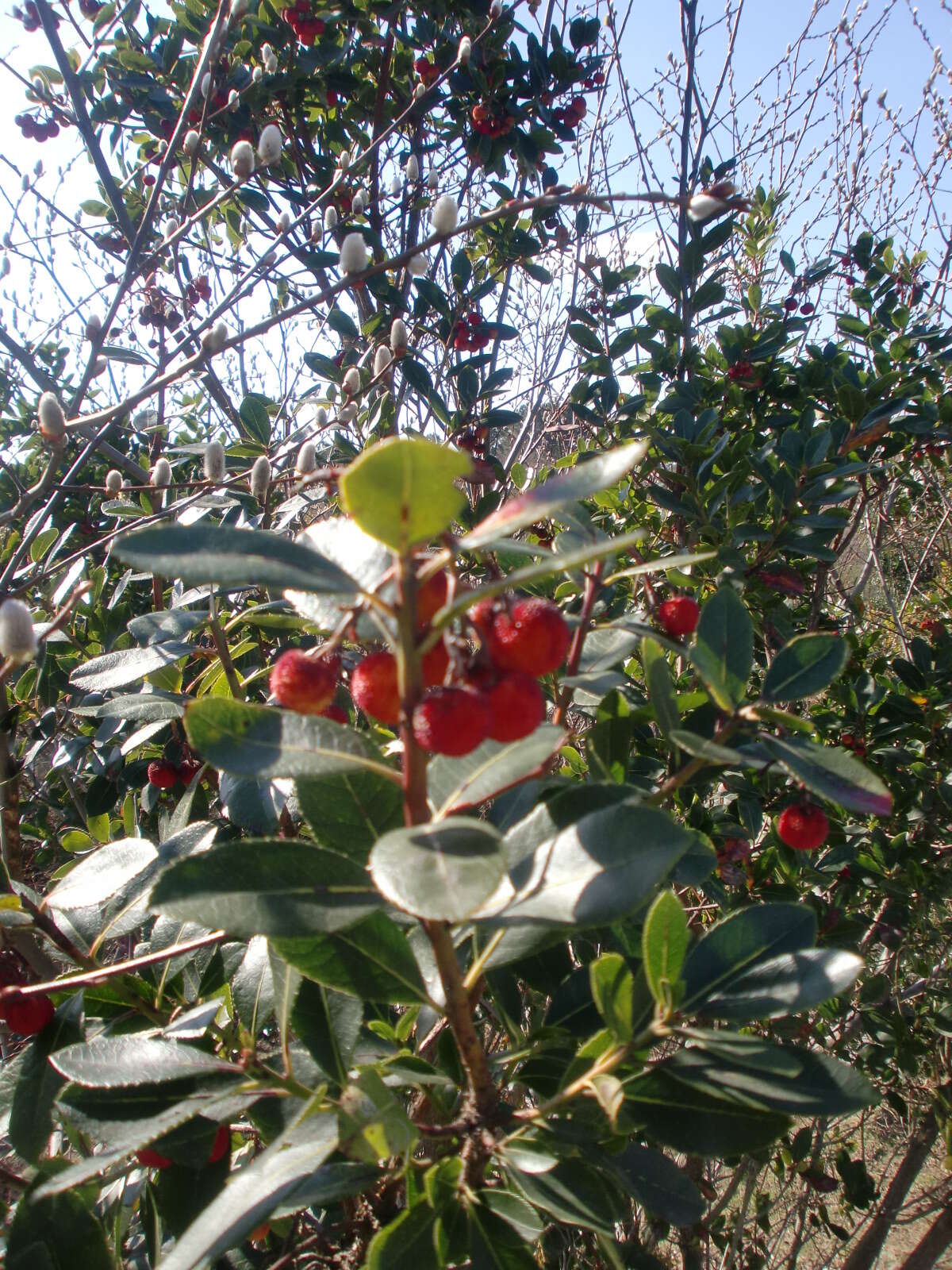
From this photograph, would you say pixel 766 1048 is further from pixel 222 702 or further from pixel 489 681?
pixel 222 702

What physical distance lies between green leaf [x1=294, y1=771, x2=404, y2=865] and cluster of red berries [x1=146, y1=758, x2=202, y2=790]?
0.95 m

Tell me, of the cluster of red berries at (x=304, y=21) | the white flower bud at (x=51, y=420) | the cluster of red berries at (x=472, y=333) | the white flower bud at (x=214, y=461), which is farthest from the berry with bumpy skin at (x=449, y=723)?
the cluster of red berries at (x=304, y=21)

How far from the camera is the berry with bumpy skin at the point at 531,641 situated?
20.9 inches

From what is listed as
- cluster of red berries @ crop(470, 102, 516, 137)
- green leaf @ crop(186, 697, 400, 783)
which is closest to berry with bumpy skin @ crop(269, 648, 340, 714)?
green leaf @ crop(186, 697, 400, 783)

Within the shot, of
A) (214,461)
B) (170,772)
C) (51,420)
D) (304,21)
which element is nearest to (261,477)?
(214,461)

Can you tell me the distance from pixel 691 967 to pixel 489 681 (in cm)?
36

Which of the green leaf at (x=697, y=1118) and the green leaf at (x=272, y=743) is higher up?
the green leaf at (x=272, y=743)

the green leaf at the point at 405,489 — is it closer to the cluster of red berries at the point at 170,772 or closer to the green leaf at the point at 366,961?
the green leaf at the point at 366,961

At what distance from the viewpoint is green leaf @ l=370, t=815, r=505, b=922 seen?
423 millimetres

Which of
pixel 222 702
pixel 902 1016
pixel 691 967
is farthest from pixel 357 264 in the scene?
pixel 902 1016

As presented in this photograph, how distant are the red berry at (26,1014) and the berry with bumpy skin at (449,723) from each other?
1.90ft

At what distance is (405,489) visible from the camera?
407 mm

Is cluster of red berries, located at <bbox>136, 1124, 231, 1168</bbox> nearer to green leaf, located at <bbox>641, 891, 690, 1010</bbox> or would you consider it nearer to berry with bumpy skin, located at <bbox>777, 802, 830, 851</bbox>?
green leaf, located at <bbox>641, 891, 690, 1010</bbox>

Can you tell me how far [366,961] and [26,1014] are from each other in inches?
15.3
